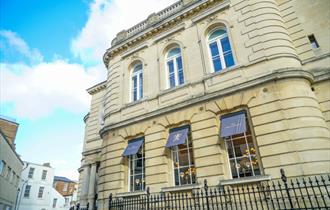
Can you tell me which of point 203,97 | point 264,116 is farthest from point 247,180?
point 203,97

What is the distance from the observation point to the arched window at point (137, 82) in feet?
49.6

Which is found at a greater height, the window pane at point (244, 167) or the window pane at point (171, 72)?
the window pane at point (171, 72)

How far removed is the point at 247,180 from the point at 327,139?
3453 mm

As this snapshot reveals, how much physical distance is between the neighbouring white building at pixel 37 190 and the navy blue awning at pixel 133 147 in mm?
37385

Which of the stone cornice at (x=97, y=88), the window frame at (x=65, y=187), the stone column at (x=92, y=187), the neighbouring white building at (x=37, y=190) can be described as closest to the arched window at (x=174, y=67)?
the stone cornice at (x=97, y=88)

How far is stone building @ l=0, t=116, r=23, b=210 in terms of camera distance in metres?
23.8

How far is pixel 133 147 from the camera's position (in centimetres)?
1270

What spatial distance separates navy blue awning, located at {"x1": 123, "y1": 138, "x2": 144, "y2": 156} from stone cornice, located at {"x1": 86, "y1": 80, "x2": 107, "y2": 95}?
11.1 metres

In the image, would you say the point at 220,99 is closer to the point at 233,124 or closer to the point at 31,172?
the point at 233,124

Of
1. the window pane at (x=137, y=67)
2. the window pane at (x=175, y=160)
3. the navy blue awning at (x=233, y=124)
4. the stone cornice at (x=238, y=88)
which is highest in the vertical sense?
the window pane at (x=137, y=67)

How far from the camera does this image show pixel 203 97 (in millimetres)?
11328

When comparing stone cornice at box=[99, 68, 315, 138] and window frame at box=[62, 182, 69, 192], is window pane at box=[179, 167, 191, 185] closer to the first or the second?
stone cornice at box=[99, 68, 315, 138]

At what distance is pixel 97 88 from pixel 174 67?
11.8 meters

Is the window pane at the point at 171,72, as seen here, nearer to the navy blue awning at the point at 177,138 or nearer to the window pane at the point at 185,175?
the navy blue awning at the point at 177,138
